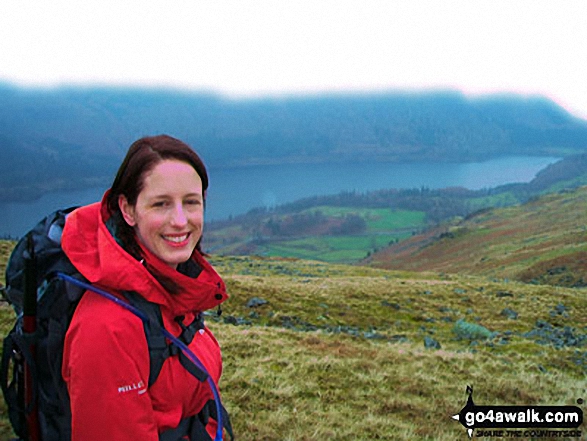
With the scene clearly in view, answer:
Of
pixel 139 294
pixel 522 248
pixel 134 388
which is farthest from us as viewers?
pixel 522 248

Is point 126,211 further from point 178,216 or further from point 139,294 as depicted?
point 139,294

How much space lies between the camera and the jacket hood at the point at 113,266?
320 cm

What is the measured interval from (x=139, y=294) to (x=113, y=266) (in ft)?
1.01

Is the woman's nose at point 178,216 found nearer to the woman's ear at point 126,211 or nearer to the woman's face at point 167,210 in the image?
the woman's face at point 167,210

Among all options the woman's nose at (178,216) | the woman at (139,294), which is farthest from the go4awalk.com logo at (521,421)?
the woman's nose at (178,216)

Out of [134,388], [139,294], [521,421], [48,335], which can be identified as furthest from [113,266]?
[521,421]

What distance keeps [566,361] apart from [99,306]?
46.3ft

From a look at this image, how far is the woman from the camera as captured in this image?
300 centimetres

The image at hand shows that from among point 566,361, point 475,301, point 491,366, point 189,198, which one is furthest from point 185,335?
point 475,301

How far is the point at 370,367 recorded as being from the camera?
10.7 m

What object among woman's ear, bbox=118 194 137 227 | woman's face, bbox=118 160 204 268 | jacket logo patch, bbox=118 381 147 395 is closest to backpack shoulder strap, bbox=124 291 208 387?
jacket logo patch, bbox=118 381 147 395

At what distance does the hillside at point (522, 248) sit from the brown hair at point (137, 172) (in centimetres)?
4346

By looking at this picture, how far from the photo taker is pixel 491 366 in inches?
465

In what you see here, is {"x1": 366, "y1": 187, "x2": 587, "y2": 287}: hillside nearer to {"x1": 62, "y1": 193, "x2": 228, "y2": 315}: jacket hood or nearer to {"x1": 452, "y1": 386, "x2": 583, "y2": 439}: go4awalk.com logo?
{"x1": 452, "y1": 386, "x2": 583, "y2": 439}: go4awalk.com logo
